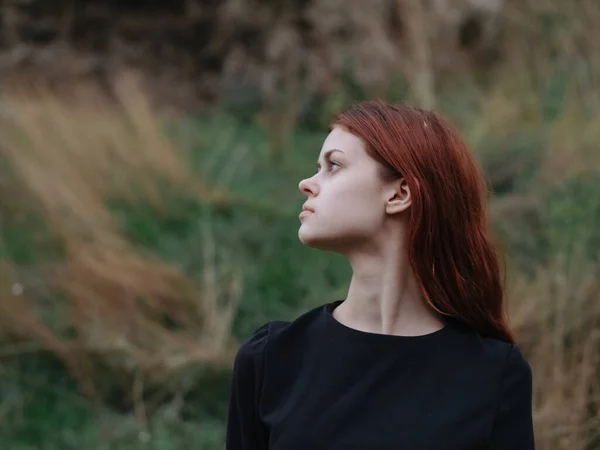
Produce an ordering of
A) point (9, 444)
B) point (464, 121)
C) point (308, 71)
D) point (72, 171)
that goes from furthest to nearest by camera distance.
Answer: point (308, 71), point (464, 121), point (72, 171), point (9, 444)

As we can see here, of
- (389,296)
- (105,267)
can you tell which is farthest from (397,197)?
(105,267)

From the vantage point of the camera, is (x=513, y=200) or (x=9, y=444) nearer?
(x=9, y=444)

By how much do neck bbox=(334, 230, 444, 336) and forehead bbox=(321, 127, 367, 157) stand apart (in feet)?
0.60

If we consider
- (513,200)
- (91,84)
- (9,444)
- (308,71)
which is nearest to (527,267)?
(513,200)

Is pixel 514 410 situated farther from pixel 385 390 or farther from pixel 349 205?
pixel 349 205

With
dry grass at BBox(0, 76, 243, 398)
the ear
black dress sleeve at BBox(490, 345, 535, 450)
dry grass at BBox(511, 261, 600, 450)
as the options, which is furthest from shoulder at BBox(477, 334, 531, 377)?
dry grass at BBox(0, 76, 243, 398)

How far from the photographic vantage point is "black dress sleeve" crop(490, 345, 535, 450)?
5.32ft

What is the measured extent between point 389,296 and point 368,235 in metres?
0.12

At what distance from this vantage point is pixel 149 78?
771 centimetres

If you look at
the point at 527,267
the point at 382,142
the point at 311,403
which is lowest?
the point at 527,267

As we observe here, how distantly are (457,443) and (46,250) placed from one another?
3623 mm

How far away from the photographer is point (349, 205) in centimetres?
170

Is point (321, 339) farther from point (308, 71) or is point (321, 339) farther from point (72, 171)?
point (308, 71)

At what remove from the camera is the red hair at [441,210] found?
1687 mm
